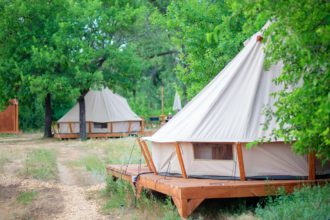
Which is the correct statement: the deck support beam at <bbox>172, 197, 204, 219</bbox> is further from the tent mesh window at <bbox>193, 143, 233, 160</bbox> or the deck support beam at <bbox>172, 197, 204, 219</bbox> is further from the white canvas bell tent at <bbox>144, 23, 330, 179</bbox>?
the tent mesh window at <bbox>193, 143, 233, 160</bbox>

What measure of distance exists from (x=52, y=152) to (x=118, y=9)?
31.5 feet

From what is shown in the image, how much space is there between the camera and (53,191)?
13.2 meters

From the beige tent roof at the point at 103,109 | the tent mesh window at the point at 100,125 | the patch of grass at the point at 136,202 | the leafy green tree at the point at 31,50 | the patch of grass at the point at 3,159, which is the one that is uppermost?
the leafy green tree at the point at 31,50

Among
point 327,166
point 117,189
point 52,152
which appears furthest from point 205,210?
point 52,152

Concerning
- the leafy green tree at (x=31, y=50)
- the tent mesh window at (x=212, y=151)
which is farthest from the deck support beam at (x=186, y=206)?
the leafy green tree at (x=31, y=50)

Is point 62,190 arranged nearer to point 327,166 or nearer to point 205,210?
point 205,210

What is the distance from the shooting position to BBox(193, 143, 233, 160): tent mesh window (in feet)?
31.8

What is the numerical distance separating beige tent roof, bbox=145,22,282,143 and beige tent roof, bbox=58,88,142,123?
1821 cm

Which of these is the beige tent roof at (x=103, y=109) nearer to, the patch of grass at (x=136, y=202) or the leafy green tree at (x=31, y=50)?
the leafy green tree at (x=31, y=50)

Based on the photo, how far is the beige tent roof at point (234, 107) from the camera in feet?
30.6

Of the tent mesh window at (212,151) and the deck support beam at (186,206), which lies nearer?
the deck support beam at (186,206)

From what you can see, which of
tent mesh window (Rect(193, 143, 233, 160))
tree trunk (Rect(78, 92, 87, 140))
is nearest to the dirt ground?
tent mesh window (Rect(193, 143, 233, 160))

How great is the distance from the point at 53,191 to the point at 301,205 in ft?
23.7

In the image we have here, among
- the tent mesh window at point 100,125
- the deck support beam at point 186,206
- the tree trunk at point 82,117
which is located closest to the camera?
the deck support beam at point 186,206
